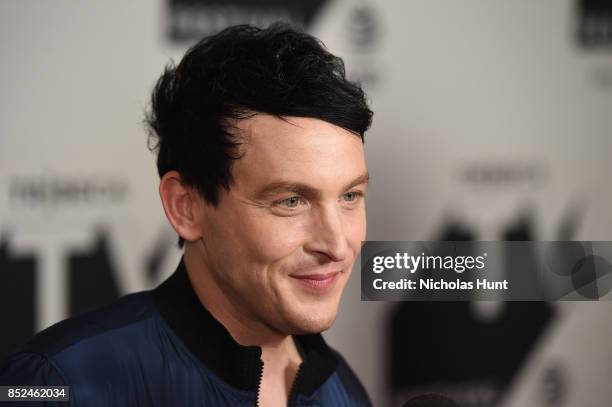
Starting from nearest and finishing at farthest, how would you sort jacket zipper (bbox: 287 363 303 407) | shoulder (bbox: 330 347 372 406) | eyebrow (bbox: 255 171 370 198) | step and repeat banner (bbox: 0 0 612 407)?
eyebrow (bbox: 255 171 370 198) < jacket zipper (bbox: 287 363 303 407) < shoulder (bbox: 330 347 372 406) < step and repeat banner (bbox: 0 0 612 407)

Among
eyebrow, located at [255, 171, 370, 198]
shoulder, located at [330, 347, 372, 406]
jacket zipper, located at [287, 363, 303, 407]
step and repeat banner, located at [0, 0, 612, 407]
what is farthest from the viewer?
step and repeat banner, located at [0, 0, 612, 407]

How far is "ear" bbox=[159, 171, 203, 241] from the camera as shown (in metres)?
0.80

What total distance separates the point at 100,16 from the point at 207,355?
557mm

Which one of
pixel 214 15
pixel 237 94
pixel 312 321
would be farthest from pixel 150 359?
pixel 214 15

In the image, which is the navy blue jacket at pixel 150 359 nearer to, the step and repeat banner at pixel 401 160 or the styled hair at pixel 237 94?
the styled hair at pixel 237 94

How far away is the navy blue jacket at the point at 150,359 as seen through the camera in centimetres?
76

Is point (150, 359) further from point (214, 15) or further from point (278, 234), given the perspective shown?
point (214, 15)

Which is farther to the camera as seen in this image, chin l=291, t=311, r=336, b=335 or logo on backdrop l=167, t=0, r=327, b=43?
logo on backdrop l=167, t=0, r=327, b=43

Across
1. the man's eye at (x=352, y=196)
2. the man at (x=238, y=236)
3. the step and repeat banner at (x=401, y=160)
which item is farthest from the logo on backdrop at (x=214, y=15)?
the man's eye at (x=352, y=196)

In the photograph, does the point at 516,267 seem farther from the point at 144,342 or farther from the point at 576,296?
the point at 144,342
